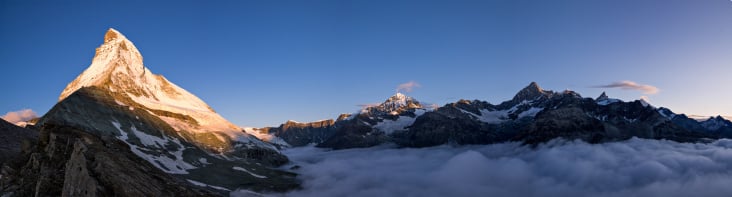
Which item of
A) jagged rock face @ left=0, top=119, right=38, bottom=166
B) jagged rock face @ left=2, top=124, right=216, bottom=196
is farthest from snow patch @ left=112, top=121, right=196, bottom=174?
jagged rock face @ left=2, top=124, right=216, bottom=196

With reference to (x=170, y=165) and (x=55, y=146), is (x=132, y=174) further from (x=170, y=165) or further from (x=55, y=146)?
(x=170, y=165)

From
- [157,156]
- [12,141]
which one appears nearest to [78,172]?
[12,141]

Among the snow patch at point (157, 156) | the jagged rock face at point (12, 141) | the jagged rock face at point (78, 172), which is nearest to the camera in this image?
the jagged rock face at point (78, 172)

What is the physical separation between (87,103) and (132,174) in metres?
169

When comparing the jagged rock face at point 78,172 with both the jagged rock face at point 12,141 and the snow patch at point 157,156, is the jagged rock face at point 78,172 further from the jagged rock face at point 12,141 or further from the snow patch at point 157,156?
the snow patch at point 157,156

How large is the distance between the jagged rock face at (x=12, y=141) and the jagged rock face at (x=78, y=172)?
593cm

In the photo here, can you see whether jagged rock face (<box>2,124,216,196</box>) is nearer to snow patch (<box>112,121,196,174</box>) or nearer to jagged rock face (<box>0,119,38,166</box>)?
jagged rock face (<box>0,119,38,166</box>)

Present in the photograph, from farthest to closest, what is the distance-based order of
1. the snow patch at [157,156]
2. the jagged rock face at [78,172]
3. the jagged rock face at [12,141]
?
the snow patch at [157,156] → the jagged rock face at [12,141] → the jagged rock face at [78,172]

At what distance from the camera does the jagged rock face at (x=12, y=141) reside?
6438 centimetres

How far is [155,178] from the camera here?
4778cm

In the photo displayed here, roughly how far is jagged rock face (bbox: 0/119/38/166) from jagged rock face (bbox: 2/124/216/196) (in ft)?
19.5

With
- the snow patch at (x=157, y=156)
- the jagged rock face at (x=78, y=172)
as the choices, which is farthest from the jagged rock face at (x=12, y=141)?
the snow patch at (x=157, y=156)

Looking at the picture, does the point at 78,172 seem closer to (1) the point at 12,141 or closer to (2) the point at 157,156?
(1) the point at 12,141

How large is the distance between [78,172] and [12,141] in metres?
71.5
